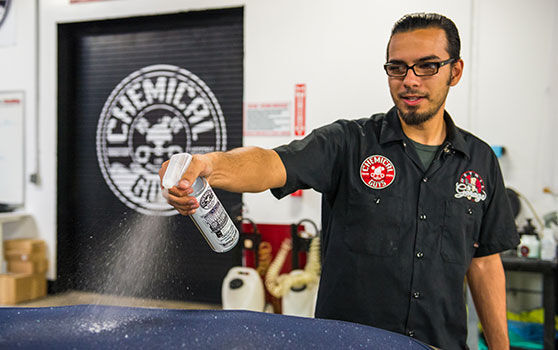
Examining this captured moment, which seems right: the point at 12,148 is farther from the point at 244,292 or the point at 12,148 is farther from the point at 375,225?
the point at 375,225

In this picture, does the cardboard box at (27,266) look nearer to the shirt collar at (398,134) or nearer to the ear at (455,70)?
the shirt collar at (398,134)

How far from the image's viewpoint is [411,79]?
1.40m

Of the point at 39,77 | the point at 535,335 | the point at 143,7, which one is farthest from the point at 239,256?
the point at 39,77

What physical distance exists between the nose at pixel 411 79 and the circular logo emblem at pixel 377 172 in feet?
0.78

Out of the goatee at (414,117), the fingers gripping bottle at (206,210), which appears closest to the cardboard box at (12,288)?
the fingers gripping bottle at (206,210)

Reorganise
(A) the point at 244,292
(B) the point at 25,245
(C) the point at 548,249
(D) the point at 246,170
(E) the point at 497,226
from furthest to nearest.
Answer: (B) the point at 25,245
(A) the point at 244,292
(C) the point at 548,249
(E) the point at 497,226
(D) the point at 246,170

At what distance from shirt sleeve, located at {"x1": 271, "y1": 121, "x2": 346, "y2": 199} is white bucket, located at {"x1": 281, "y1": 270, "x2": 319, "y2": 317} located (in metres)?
1.88

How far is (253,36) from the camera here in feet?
12.3

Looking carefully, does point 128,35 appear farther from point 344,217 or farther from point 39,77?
point 344,217

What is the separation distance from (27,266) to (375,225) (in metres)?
3.83

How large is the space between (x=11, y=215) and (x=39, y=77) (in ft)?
4.28

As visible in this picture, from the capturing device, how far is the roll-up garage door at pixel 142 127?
4070 millimetres

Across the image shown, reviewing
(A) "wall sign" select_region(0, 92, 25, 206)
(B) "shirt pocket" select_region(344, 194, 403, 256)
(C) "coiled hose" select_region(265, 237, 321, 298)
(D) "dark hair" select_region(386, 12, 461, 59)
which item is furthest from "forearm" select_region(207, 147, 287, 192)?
(A) "wall sign" select_region(0, 92, 25, 206)

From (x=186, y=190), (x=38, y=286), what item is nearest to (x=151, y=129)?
(x=38, y=286)
